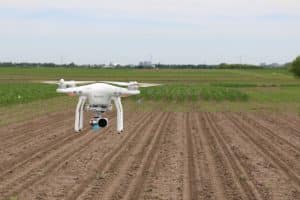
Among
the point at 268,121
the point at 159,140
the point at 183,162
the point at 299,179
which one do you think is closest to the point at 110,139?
the point at 159,140

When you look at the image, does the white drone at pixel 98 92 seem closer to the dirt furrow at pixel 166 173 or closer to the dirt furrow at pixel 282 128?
the dirt furrow at pixel 166 173

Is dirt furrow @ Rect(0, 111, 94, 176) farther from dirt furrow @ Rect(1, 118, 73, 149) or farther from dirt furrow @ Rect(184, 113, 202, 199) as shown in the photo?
dirt furrow @ Rect(184, 113, 202, 199)

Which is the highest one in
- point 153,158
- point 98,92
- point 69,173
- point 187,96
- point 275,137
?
point 98,92

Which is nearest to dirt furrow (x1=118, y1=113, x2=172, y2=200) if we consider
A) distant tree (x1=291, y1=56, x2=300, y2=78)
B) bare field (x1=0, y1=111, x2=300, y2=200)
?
bare field (x1=0, y1=111, x2=300, y2=200)

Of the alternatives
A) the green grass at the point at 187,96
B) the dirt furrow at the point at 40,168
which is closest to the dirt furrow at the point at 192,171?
the dirt furrow at the point at 40,168

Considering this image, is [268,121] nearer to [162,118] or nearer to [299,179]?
[162,118]

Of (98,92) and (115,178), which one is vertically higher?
(98,92)

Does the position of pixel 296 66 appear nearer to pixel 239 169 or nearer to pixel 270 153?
pixel 270 153

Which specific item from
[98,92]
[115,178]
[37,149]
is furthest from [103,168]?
[98,92]
